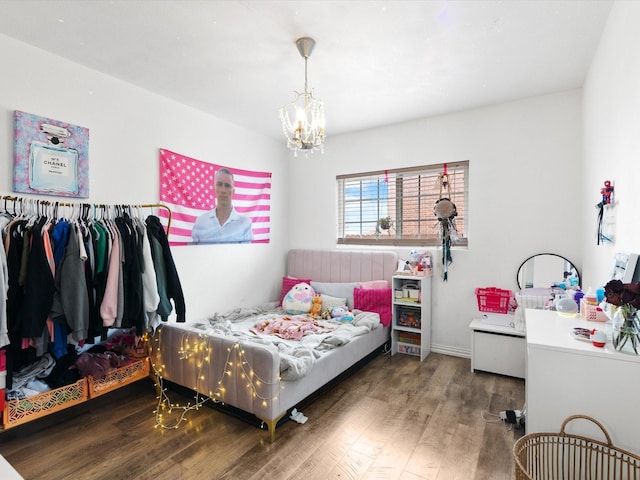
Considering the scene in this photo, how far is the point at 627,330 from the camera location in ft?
4.49

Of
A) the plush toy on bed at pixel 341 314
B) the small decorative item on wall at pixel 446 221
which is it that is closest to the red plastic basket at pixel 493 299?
the small decorative item on wall at pixel 446 221

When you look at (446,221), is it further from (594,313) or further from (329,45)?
(329,45)

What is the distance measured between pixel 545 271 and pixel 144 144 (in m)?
3.83

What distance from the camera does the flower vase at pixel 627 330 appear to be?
136 cm

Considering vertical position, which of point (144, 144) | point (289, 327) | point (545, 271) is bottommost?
point (289, 327)

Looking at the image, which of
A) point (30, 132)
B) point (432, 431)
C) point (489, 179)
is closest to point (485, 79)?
point (489, 179)

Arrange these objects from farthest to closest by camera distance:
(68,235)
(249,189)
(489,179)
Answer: (249,189), (489,179), (68,235)

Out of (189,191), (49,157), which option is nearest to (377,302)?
(189,191)

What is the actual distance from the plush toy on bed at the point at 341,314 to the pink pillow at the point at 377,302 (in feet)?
0.65

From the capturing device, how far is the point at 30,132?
2.28m

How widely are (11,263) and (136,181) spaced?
115 centimetres

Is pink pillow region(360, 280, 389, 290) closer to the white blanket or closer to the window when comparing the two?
the white blanket

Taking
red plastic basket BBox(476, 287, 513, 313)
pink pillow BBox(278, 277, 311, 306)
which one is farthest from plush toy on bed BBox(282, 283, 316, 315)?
red plastic basket BBox(476, 287, 513, 313)

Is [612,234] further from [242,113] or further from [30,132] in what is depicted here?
[30,132]
